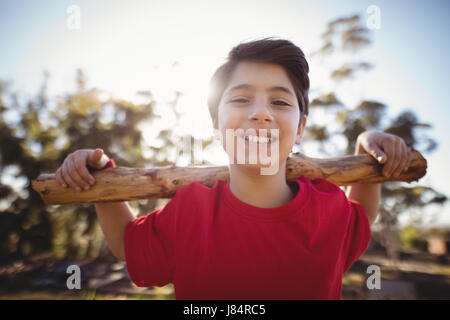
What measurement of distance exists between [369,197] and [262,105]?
4.04ft

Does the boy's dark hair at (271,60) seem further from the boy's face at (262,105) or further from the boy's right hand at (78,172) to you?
the boy's right hand at (78,172)

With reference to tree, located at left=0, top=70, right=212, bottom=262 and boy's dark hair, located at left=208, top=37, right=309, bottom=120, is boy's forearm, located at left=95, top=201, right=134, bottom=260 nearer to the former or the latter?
boy's dark hair, located at left=208, top=37, right=309, bottom=120

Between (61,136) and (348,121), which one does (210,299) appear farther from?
(61,136)

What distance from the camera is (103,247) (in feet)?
54.6

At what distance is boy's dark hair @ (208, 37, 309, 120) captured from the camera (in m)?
1.70

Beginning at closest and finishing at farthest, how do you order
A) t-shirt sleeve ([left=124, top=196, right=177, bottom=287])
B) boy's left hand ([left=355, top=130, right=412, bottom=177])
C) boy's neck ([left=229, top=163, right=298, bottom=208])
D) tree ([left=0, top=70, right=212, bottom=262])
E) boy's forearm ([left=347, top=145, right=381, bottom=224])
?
t-shirt sleeve ([left=124, top=196, right=177, bottom=287]) → boy's neck ([left=229, top=163, right=298, bottom=208]) → boy's left hand ([left=355, top=130, right=412, bottom=177]) → boy's forearm ([left=347, top=145, right=381, bottom=224]) → tree ([left=0, top=70, right=212, bottom=262])

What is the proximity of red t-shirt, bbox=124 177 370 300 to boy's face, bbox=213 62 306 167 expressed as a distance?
1.24 ft

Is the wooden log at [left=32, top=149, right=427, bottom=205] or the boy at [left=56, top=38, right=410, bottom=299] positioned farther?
the wooden log at [left=32, top=149, right=427, bottom=205]

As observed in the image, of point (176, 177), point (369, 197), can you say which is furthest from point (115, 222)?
point (369, 197)

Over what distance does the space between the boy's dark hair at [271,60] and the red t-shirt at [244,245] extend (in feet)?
2.41

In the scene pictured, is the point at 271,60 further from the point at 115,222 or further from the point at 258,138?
the point at 115,222

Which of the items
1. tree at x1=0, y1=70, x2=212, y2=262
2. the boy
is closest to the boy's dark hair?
the boy
